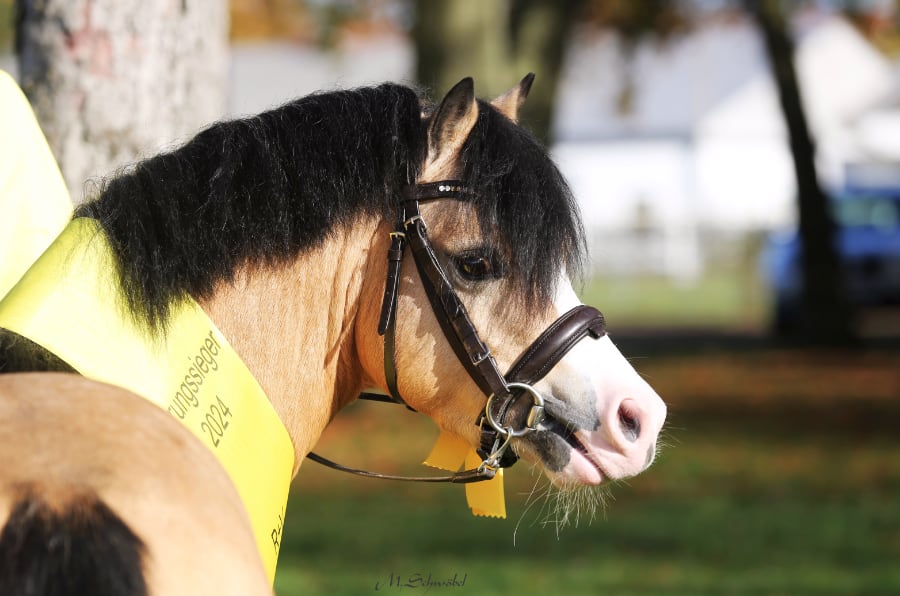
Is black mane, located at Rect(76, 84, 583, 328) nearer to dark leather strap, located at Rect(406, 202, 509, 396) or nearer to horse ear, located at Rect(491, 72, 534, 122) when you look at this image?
dark leather strap, located at Rect(406, 202, 509, 396)

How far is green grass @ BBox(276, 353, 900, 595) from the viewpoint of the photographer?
21.5 feet

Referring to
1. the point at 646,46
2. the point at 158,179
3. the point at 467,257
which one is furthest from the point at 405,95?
the point at 646,46

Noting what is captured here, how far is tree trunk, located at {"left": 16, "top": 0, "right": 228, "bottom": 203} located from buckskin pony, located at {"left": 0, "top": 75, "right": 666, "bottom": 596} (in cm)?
112

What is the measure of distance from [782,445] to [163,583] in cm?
985

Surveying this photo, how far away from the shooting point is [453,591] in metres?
6.36

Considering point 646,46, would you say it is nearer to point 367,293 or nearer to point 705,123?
point 367,293

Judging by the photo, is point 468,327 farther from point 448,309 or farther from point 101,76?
point 101,76

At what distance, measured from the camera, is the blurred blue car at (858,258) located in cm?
1897

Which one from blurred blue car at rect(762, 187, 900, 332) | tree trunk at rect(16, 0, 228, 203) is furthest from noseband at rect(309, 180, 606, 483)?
blurred blue car at rect(762, 187, 900, 332)

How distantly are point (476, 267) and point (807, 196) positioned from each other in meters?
15.1

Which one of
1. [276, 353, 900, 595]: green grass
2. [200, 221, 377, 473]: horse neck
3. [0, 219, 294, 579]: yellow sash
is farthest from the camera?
[276, 353, 900, 595]: green grass

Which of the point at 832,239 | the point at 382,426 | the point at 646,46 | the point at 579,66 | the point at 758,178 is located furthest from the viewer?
the point at 758,178

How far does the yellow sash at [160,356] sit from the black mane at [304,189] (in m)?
0.09

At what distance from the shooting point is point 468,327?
261 cm
